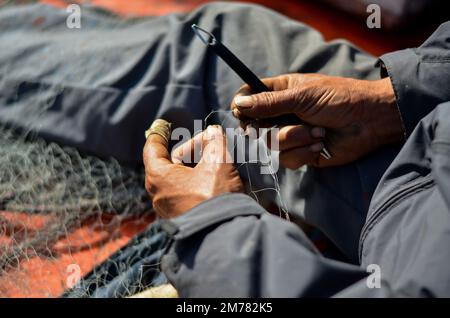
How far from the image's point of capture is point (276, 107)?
37.4 inches

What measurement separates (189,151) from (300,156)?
0.20 meters

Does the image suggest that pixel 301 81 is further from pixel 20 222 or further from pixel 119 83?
pixel 20 222

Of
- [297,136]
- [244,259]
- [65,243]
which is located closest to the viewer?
[244,259]

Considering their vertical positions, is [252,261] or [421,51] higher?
[421,51]

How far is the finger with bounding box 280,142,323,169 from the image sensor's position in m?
1.00

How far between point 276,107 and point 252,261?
0.33m

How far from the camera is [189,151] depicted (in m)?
0.99

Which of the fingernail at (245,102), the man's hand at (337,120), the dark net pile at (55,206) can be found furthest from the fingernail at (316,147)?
the dark net pile at (55,206)

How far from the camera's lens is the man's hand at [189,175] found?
859 mm

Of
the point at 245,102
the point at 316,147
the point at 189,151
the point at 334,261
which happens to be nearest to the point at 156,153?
the point at 189,151

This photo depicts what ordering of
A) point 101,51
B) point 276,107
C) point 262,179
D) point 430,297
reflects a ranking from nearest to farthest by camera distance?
point 430,297, point 276,107, point 262,179, point 101,51

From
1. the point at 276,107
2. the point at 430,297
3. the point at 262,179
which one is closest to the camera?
the point at 430,297

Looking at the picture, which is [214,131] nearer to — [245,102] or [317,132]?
[245,102]
